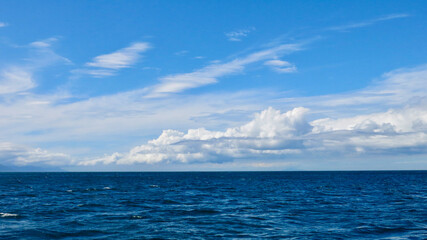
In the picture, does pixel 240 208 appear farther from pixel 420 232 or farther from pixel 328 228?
pixel 420 232

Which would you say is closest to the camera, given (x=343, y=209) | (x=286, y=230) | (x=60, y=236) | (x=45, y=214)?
(x=60, y=236)

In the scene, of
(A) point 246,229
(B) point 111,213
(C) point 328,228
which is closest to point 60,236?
(B) point 111,213

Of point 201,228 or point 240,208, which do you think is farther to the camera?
point 240,208

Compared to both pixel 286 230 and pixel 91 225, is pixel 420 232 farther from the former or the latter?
pixel 91 225

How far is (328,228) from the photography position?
104 ft

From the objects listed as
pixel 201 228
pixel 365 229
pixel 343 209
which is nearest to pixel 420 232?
pixel 365 229

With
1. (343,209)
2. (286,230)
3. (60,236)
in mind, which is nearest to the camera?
(60,236)

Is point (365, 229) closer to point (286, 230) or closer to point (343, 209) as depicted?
point (286, 230)

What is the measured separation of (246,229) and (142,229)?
9.72 meters

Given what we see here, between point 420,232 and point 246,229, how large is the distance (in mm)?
15461

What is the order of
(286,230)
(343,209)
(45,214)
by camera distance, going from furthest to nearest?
(343,209) < (45,214) < (286,230)

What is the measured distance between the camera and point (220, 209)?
148ft

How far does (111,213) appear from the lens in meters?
40.5

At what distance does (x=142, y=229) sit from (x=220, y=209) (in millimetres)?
16005
